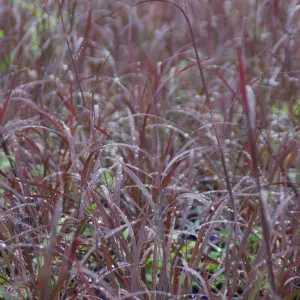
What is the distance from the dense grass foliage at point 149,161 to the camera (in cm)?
110

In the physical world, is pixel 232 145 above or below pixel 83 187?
below

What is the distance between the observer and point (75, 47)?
2.09m

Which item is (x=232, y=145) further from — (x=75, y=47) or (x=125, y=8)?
(x=125, y=8)

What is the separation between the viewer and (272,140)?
1.84 m

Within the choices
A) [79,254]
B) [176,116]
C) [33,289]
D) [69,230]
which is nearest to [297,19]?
[176,116]

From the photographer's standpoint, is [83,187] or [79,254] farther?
[79,254]

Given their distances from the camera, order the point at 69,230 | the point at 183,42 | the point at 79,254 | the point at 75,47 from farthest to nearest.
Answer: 1. the point at 183,42
2. the point at 75,47
3. the point at 69,230
4. the point at 79,254

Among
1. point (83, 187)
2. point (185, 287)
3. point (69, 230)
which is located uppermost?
point (83, 187)

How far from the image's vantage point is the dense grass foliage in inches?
43.5

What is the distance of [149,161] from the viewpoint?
176 centimetres

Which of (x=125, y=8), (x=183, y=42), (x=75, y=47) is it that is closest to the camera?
(x=75, y=47)

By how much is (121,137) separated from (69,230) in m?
0.40

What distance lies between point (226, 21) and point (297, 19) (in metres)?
0.50

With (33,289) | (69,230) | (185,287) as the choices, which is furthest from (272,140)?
(33,289)
